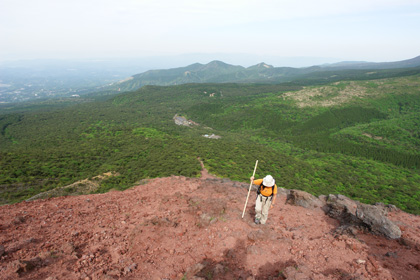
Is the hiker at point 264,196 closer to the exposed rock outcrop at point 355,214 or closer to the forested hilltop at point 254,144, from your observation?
the exposed rock outcrop at point 355,214

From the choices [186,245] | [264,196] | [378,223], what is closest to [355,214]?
[378,223]

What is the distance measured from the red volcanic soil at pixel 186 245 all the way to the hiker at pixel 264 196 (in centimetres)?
46

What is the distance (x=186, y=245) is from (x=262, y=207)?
351 cm

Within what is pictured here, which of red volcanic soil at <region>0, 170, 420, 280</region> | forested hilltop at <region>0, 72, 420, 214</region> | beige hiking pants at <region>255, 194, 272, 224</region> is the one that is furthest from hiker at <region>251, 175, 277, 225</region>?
forested hilltop at <region>0, 72, 420, 214</region>

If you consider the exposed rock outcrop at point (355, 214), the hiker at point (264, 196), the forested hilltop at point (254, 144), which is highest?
the hiker at point (264, 196)

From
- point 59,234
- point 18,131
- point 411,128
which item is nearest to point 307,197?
point 59,234

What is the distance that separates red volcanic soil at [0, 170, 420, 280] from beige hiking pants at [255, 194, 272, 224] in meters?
0.41

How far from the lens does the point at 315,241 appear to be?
7336 millimetres

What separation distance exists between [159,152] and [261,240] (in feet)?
77.3

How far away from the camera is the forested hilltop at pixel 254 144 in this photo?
71.4 feet

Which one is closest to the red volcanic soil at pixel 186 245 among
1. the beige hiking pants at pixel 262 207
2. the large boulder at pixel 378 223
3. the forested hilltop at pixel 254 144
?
the large boulder at pixel 378 223

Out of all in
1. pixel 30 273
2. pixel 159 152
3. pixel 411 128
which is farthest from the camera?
pixel 411 128

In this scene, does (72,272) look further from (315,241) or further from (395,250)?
(395,250)

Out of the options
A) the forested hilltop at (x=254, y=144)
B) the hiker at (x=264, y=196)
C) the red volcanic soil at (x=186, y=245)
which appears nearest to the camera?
the red volcanic soil at (x=186, y=245)
